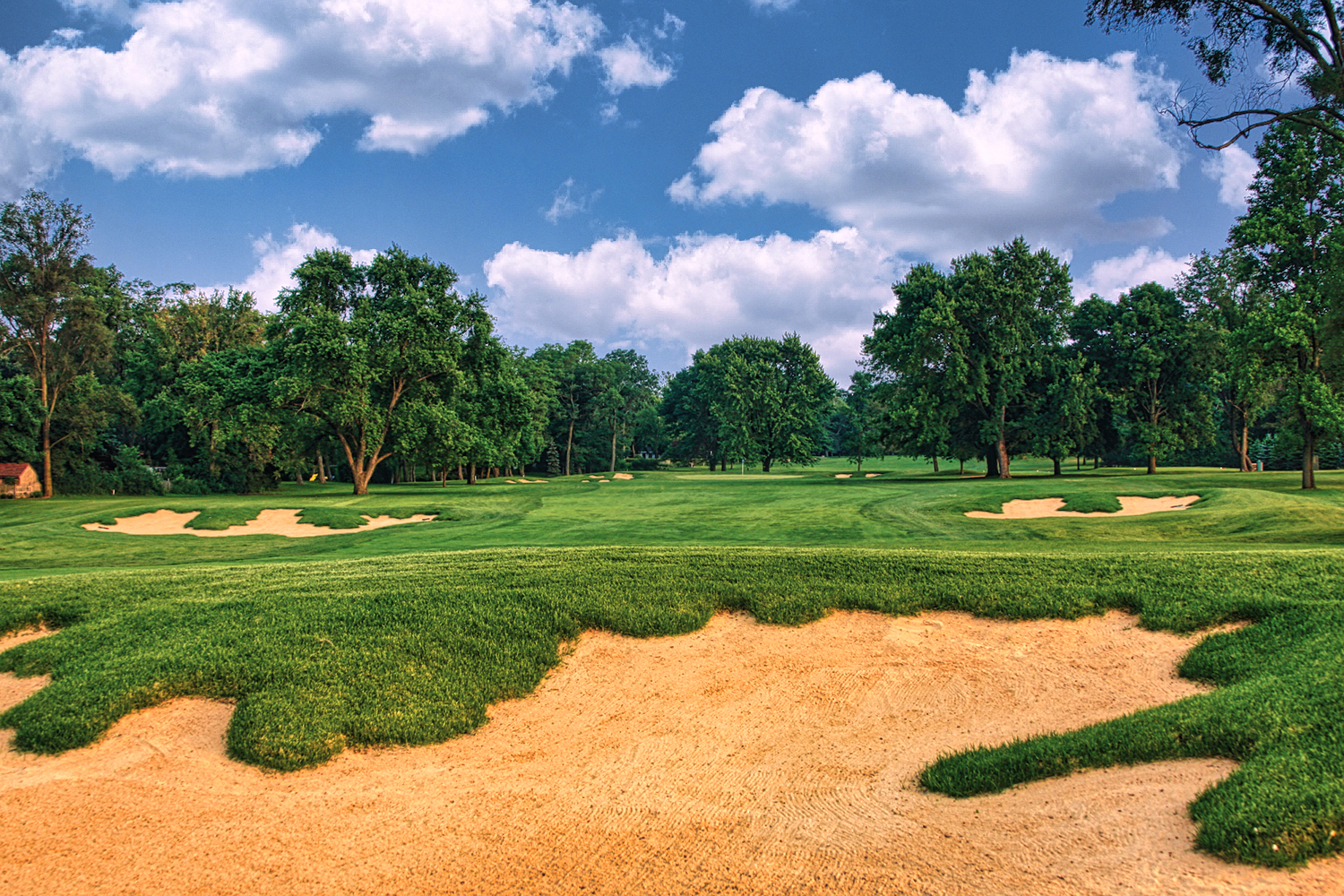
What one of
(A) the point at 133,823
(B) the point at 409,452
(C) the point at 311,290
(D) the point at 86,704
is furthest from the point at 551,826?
(C) the point at 311,290

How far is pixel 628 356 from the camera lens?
96375 millimetres

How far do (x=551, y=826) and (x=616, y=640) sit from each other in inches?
129

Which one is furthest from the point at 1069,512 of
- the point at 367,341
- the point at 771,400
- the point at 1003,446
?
the point at 771,400

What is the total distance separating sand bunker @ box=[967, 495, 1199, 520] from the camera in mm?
22000

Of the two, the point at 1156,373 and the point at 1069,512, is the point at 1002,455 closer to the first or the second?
the point at 1156,373

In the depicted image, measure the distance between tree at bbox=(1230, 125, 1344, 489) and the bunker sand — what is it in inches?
1058

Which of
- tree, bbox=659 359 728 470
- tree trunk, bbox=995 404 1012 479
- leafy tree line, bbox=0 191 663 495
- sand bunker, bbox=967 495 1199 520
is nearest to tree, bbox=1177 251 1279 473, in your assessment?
tree trunk, bbox=995 404 1012 479

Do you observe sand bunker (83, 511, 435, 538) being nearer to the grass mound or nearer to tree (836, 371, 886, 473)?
the grass mound

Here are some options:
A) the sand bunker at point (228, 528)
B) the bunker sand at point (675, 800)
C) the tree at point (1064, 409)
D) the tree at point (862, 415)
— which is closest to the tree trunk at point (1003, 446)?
the tree at point (1064, 409)

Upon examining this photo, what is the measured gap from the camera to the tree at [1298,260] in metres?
25.9

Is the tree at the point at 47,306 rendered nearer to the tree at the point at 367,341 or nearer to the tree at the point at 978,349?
the tree at the point at 367,341

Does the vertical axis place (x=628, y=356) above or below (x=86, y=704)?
above

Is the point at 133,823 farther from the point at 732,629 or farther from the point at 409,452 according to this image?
the point at 409,452

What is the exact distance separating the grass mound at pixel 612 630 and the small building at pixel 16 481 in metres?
35.6
